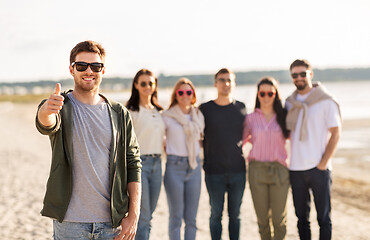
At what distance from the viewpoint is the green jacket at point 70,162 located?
8.02 ft

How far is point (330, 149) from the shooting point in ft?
14.4

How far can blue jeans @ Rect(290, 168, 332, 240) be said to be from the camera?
A: 174 inches

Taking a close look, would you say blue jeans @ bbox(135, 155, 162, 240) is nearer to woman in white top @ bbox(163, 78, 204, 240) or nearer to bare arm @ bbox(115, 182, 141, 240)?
woman in white top @ bbox(163, 78, 204, 240)

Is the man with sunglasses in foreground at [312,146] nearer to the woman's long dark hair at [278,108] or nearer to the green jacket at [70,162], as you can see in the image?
the woman's long dark hair at [278,108]

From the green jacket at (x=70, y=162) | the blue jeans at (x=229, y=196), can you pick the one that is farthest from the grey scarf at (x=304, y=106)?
the green jacket at (x=70, y=162)

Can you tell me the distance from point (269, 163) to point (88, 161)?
2632 mm

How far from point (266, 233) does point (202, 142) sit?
54.6 inches

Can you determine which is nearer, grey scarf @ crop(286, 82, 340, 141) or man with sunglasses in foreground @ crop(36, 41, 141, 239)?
man with sunglasses in foreground @ crop(36, 41, 141, 239)

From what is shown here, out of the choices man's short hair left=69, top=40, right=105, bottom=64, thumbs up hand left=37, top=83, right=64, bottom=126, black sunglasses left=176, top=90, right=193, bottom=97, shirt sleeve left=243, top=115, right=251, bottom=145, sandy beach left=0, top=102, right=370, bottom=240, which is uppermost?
man's short hair left=69, top=40, right=105, bottom=64

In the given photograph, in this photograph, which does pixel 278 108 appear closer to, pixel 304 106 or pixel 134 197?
pixel 304 106

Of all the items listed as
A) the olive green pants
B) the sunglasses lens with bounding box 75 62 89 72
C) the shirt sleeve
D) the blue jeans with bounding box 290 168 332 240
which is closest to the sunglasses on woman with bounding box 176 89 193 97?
the shirt sleeve

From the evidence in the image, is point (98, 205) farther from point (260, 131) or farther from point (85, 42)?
point (260, 131)

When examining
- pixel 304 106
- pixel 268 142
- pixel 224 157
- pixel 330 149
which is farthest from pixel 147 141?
pixel 330 149

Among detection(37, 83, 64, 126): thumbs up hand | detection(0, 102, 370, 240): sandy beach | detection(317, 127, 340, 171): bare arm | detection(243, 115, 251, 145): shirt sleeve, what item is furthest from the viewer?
detection(0, 102, 370, 240): sandy beach
